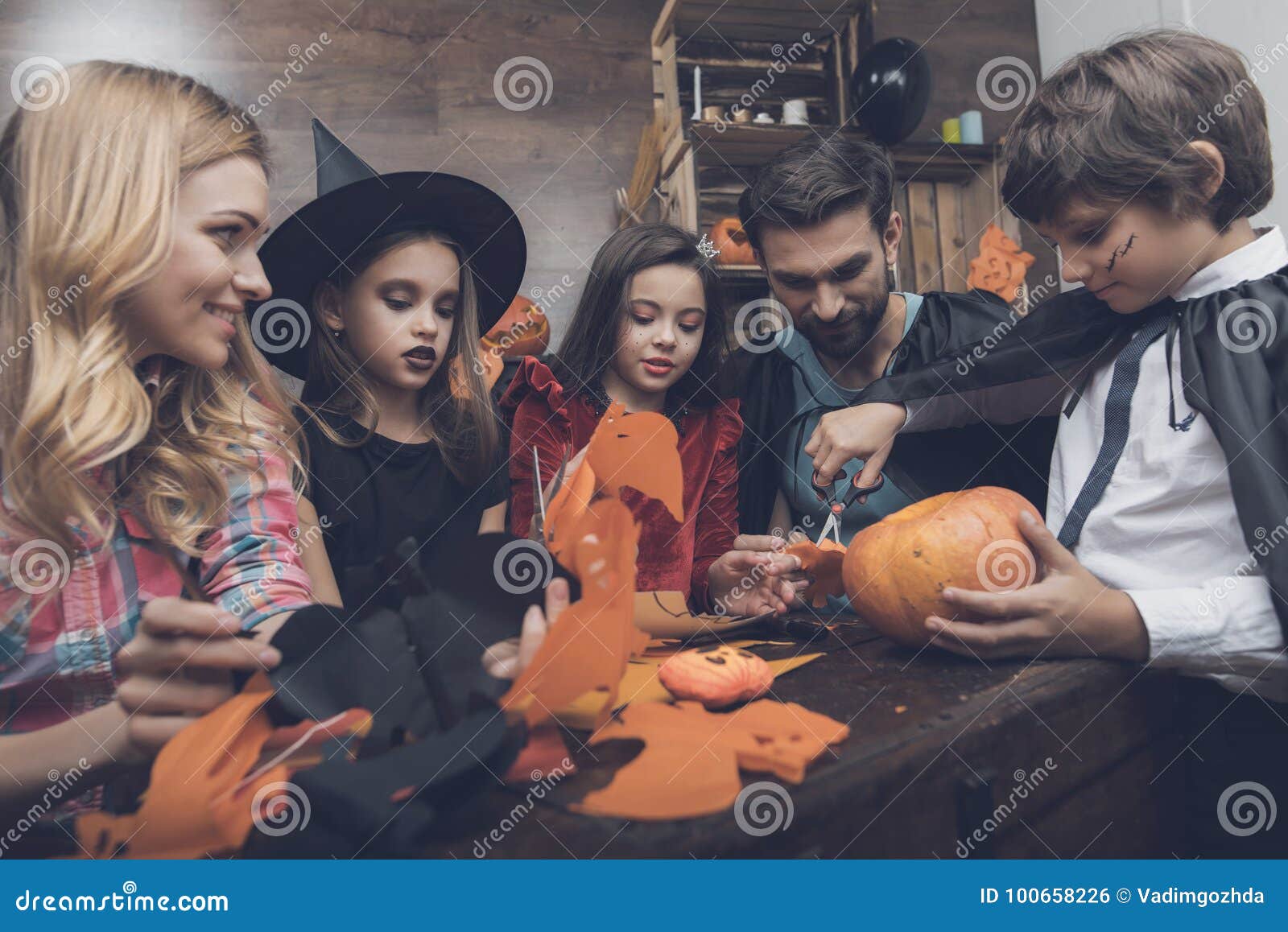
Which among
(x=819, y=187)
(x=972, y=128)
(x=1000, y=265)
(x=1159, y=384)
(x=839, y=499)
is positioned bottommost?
(x=839, y=499)

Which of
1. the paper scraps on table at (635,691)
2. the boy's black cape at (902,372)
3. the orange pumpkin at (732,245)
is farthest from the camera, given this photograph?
the orange pumpkin at (732,245)

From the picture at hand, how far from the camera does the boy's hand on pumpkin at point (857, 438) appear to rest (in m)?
1.14

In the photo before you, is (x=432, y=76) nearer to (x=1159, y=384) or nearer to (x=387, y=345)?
(x=387, y=345)

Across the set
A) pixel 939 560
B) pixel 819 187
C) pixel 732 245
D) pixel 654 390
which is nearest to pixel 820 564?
pixel 939 560

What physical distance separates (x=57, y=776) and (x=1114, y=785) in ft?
3.44

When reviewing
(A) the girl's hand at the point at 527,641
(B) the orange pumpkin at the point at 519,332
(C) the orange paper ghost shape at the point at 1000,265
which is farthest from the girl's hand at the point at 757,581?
(C) the orange paper ghost shape at the point at 1000,265

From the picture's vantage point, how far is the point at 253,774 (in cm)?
58

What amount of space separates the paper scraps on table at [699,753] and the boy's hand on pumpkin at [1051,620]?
0.28 m

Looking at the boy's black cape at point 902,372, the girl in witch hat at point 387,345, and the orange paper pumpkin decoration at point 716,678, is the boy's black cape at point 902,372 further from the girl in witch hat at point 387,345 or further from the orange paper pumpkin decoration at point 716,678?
the orange paper pumpkin decoration at point 716,678

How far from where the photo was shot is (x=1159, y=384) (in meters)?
1.03

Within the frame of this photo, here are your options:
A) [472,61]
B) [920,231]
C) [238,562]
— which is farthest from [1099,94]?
[472,61]

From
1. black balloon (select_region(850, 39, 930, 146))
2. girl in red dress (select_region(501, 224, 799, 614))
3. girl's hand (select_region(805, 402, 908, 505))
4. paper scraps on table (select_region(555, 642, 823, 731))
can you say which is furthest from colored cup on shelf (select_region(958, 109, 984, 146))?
paper scraps on table (select_region(555, 642, 823, 731))

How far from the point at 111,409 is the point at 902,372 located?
3.82ft

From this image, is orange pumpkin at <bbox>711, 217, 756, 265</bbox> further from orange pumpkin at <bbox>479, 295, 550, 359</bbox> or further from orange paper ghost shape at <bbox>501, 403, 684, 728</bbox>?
orange paper ghost shape at <bbox>501, 403, 684, 728</bbox>
